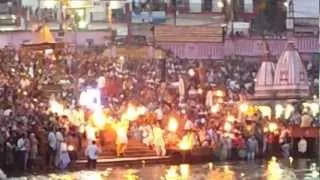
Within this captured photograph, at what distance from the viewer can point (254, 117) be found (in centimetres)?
1917

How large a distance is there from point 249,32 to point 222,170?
6015 mm

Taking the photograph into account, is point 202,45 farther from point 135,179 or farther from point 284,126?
point 135,179

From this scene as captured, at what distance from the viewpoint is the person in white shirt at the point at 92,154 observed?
1652cm

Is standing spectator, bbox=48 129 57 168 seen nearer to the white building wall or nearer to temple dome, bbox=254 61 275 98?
temple dome, bbox=254 61 275 98

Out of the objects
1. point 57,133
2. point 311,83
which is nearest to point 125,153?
point 57,133

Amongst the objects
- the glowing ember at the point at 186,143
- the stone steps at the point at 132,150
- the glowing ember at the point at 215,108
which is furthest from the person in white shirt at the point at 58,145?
the glowing ember at the point at 215,108

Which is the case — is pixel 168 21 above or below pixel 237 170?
above

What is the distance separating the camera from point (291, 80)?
19391 mm

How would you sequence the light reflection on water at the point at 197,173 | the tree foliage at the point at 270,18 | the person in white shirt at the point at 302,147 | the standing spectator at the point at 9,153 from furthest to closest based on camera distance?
the tree foliage at the point at 270,18, the person in white shirt at the point at 302,147, the standing spectator at the point at 9,153, the light reflection on water at the point at 197,173

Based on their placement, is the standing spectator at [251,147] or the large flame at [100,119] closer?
the large flame at [100,119]

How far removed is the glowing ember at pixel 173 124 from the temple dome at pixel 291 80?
221 centimetres

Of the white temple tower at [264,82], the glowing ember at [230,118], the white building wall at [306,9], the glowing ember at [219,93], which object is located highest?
the white building wall at [306,9]

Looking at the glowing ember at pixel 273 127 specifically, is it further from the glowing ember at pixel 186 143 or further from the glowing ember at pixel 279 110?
the glowing ember at pixel 186 143

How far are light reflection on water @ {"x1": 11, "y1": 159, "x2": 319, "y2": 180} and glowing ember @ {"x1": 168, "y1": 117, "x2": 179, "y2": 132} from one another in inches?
46.3
